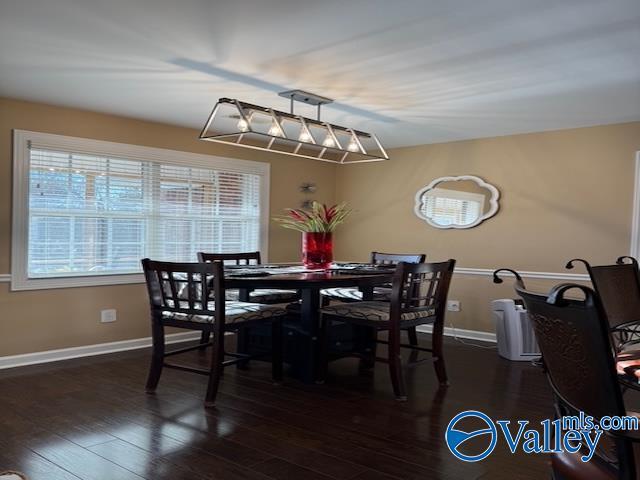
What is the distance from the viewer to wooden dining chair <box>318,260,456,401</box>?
132 inches

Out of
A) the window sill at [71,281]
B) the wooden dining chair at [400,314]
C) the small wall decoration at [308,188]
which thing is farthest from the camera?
the small wall decoration at [308,188]

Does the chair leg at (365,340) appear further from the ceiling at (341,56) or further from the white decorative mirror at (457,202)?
the white decorative mirror at (457,202)

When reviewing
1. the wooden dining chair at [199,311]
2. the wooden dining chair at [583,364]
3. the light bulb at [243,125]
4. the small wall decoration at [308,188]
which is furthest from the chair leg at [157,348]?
the small wall decoration at [308,188]

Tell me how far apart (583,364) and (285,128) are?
427 centimetres

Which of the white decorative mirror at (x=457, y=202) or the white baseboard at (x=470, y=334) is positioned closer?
the white baseboard at (x=470, y=334)

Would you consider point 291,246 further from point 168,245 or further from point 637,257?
point 637,257

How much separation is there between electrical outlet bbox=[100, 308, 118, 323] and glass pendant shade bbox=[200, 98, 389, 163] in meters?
1.73

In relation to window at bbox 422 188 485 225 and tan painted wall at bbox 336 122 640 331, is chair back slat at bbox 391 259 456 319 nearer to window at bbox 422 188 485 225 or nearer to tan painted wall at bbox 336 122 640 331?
tan painted wall at bbox 336 122 640 331

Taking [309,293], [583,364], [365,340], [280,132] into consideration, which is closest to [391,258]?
[365,340]

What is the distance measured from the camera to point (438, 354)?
12.1 ft

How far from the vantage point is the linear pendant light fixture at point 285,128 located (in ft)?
11.1

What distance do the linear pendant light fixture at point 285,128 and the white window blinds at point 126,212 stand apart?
1.88ft

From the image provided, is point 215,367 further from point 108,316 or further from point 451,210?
point 451,210

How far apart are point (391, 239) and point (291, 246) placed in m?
1.15
